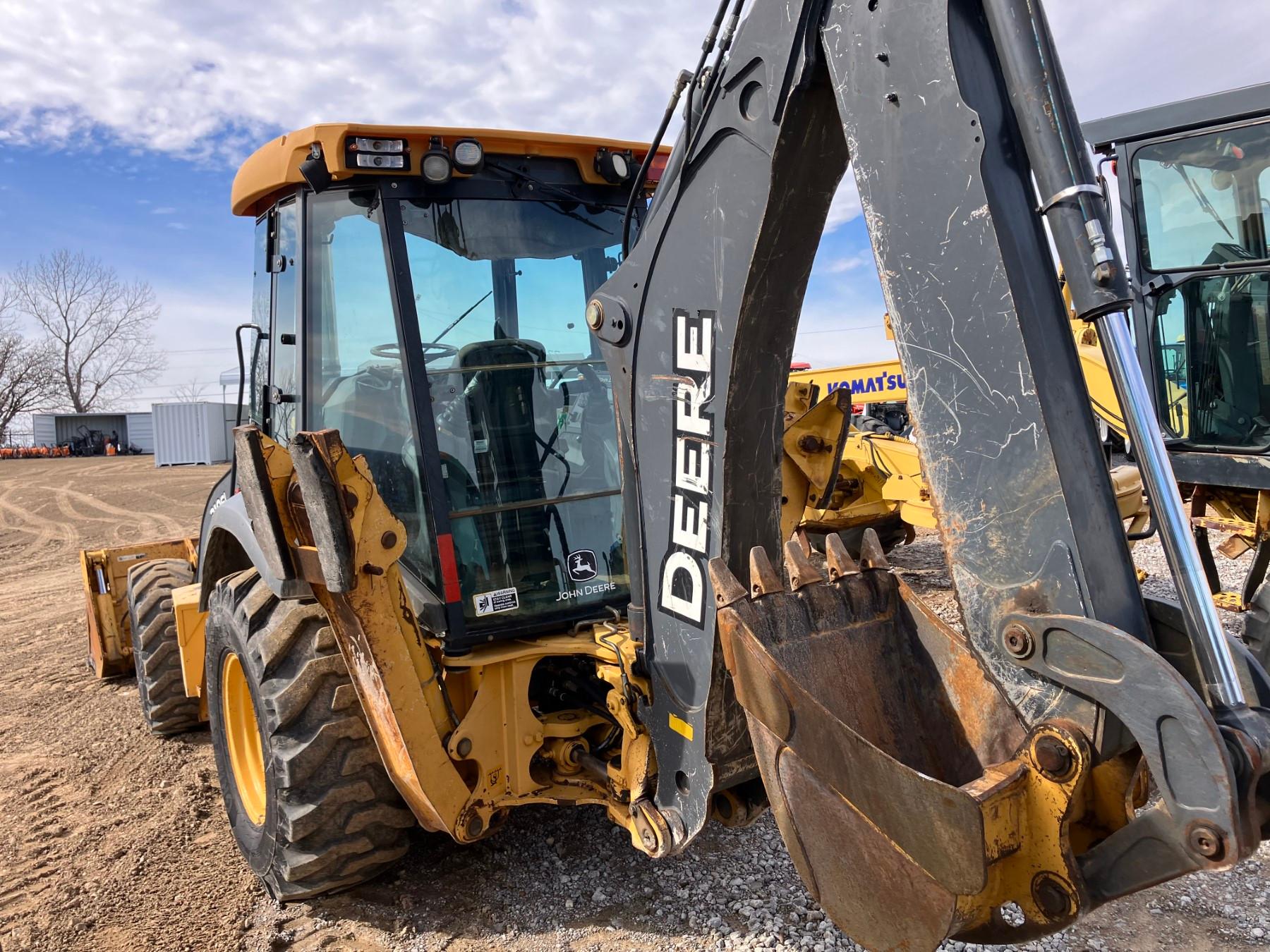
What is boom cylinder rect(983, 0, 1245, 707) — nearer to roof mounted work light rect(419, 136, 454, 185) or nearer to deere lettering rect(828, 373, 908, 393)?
roof mounted work light rect(419, 136, 454, 185)

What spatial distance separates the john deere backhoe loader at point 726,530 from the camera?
1.48m

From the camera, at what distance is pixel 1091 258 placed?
4.82 feet

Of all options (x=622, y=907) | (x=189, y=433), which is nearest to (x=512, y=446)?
(x=622, y=907)

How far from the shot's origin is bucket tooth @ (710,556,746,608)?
1.86 meters

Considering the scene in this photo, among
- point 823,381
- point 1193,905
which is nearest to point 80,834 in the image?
point 1193,905

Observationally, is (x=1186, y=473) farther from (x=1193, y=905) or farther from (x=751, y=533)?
(x=751, y=533)

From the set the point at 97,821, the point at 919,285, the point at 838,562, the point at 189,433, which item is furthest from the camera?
the point at 189,433

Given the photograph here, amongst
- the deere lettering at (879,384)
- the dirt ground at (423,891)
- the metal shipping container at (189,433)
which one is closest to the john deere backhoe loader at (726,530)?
the dirt ground at (423,891)

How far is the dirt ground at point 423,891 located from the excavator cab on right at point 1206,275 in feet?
10.0

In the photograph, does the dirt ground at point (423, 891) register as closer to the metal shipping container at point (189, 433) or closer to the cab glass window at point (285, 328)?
the cab glass window at point (285, 328)

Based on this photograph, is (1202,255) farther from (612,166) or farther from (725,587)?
(725,587)

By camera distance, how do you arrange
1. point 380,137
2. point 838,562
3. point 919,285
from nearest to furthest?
1. point 919,285
2. point 838,562
3. point 380,137

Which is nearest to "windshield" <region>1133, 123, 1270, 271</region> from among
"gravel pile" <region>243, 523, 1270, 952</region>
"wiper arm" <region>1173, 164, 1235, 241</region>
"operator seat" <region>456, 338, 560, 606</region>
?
"wiper arm" <region>1173, 164, 1235, 241</region>

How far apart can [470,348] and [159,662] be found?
9.68 ft
